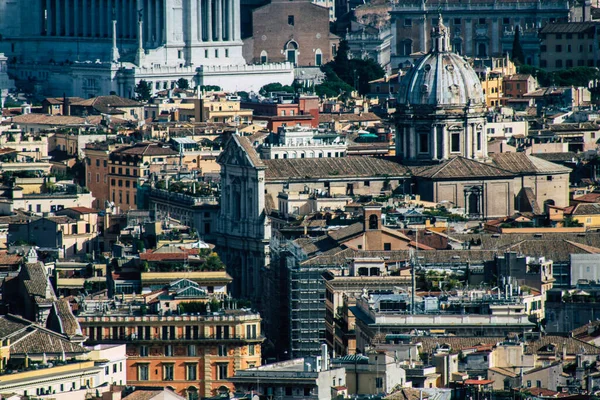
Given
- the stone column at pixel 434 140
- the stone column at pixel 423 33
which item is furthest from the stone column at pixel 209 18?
the stone column at pixel 434 140

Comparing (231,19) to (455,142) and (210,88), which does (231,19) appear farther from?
(455,142)

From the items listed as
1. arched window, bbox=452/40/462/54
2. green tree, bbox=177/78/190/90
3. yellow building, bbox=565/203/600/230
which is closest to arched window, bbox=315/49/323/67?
arched window, bbox=452/40/462/54

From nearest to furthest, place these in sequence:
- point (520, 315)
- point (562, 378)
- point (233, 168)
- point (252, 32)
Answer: point (562, 378), point (520, 315), point (233, 168), point (252, 32)

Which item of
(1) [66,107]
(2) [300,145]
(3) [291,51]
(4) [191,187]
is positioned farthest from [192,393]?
(3) [291,51]

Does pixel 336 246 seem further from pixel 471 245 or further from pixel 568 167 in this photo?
pixel 568 167

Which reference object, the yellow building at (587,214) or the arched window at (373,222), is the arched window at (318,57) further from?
the arched window at (373,222)

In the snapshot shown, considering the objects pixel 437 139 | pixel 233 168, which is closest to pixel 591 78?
pixel 437 139
